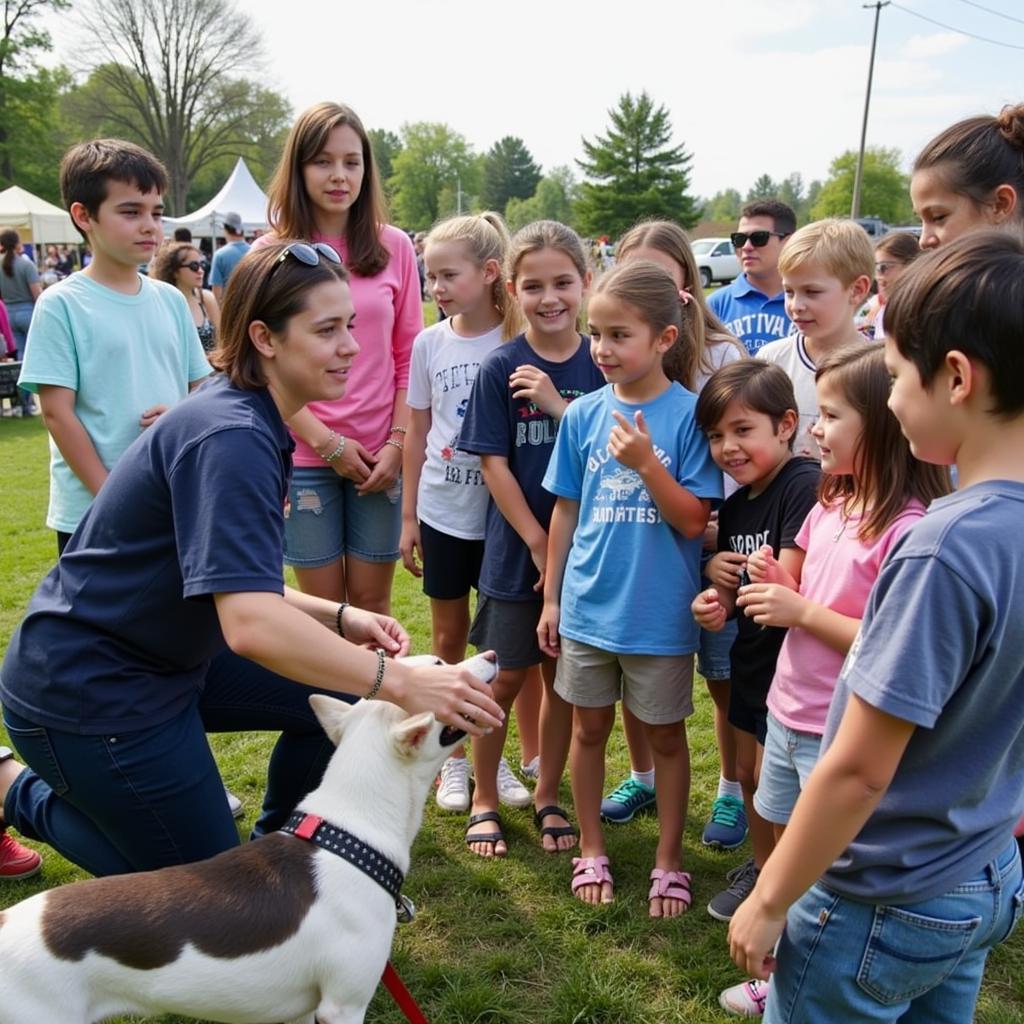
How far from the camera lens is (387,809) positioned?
2.35m

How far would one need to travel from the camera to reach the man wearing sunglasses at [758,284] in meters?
4.89

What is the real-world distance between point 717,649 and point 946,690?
2.04 m

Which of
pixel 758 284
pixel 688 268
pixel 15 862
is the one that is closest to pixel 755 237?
pixel 758 284

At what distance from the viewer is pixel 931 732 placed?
1508 millimetres

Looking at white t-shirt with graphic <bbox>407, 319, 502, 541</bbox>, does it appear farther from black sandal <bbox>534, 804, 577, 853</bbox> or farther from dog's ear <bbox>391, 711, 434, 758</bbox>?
dog's ear <bbox>391, 711, 434, 758</bbox>

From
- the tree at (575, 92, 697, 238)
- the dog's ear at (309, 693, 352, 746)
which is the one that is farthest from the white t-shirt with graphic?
the tree at (575, 92, 697, 238)

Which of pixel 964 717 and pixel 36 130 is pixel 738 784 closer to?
pixel 964 717

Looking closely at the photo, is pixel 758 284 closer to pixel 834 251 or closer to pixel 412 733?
pixel 834 251

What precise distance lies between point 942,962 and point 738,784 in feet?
7.61

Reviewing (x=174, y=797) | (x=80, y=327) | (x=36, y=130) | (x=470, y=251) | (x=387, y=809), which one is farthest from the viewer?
(x=36, y=130)

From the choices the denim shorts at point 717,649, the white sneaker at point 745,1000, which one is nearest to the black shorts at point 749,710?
the denim shorts at point 717,649

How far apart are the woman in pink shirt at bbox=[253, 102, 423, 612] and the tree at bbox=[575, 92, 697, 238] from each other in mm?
64956

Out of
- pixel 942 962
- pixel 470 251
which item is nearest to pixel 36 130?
pixel 470 251

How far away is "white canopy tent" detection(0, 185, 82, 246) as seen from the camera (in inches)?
1019
